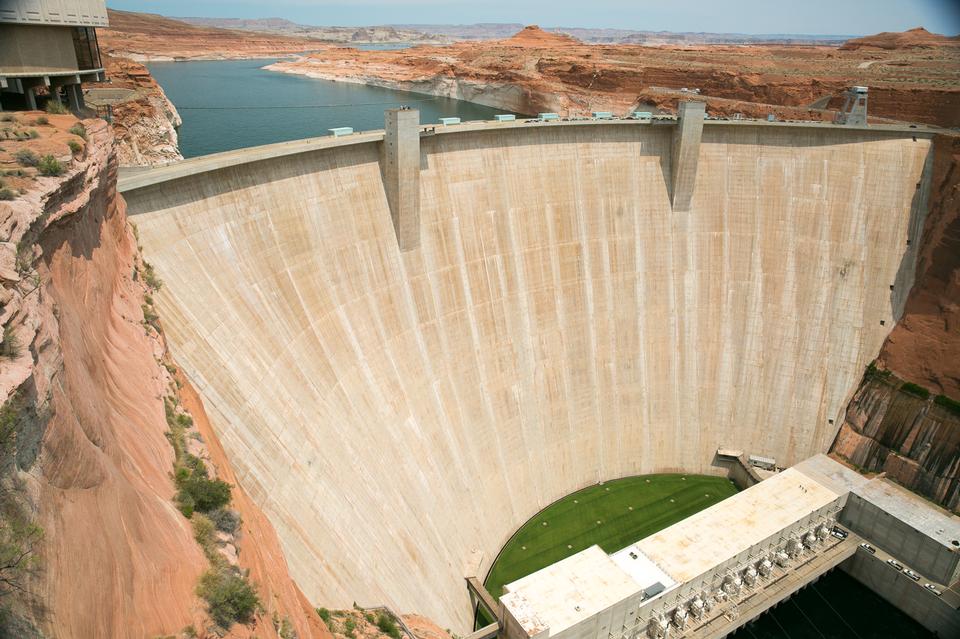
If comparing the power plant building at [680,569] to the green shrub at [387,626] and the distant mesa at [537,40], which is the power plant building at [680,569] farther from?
the distant mesa at [537,40]

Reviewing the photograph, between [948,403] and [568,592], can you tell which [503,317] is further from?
[948,403]

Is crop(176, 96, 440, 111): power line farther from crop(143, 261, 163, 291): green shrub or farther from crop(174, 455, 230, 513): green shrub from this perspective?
crop(174, 455, 230, 513): green shrub

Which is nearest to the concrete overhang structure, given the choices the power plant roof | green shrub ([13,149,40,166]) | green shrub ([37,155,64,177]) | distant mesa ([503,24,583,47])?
green shrub ([13,149,40,166])

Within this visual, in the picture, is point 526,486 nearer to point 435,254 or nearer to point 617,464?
point 617,464

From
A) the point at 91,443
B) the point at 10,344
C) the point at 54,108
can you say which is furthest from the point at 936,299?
the point at 10,344

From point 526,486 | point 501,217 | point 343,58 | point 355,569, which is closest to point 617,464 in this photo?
point 526,486
